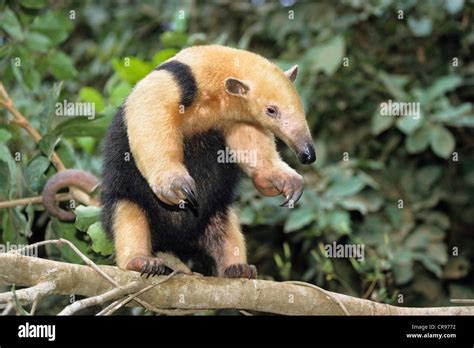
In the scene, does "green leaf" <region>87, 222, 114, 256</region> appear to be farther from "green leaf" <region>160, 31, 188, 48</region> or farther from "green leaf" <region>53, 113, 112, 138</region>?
"green leaf" <region>160, 31, 188, 48</region>

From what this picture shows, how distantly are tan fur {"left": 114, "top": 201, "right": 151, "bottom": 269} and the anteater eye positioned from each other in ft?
2.66

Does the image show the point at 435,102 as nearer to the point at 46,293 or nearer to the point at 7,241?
the point at 7,241

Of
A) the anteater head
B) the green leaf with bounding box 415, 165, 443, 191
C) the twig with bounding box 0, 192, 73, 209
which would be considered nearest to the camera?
the anteater head

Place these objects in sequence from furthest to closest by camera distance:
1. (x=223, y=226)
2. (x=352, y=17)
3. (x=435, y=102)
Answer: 1. (x=352, y=17)
2. (x=435, y=102)
3. (x=223, y=226)

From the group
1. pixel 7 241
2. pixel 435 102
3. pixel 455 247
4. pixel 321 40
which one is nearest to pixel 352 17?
pixel 321 40

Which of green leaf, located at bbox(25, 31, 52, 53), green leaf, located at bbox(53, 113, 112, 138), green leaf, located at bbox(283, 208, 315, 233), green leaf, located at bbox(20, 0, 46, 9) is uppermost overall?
green leaf, located at bbox(20, 0, 46, 9)

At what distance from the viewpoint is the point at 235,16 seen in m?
7.73

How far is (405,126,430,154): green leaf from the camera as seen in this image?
621 cm

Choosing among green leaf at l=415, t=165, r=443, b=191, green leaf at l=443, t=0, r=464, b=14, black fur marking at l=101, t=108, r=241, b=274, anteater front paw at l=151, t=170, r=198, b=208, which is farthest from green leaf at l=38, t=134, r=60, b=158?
green leaf at l=443, t=0, r=464, b=14

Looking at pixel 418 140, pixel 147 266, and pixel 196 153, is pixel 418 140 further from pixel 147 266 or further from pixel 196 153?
pixel 147 266

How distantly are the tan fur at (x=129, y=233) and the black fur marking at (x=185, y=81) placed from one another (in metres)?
0.62

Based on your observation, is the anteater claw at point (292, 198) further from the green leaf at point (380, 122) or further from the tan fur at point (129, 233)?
the green leaf at point (380, 122)

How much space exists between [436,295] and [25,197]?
126 inches

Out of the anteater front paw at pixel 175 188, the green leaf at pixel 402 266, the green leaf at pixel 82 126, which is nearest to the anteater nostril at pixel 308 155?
the anteater front paw at pixel 175 188
